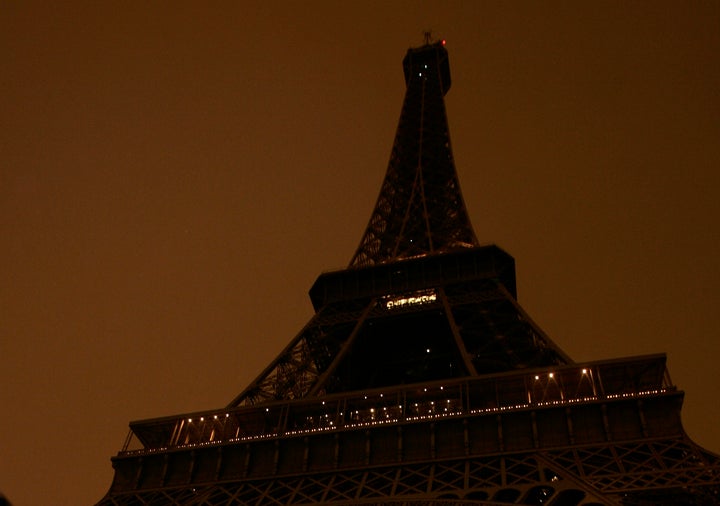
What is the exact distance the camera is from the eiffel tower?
19922mm

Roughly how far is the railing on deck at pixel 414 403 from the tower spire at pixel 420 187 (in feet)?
34.7

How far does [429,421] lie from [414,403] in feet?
6.56


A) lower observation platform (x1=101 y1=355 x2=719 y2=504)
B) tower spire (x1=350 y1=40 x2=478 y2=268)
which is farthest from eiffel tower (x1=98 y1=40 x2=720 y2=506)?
tower spire (x1=350 y1=40 x2=478 y2=268)

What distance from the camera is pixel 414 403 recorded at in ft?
81.0

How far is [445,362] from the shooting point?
109 ft

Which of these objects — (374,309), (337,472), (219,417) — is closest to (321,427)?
(337,472)

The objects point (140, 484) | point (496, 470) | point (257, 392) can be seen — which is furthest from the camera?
point (257, 392)

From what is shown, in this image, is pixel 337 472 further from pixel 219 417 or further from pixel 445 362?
pixel 445 362

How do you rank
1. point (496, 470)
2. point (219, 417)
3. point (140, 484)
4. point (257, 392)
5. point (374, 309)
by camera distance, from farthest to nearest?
1. point (374, 309)
2. point (257, 392)
3. point (219, 417)
4. point (140, 484)
5. point (496, 470)

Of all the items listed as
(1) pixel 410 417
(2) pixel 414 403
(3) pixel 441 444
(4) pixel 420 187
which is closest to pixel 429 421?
(3) pixel 441 444

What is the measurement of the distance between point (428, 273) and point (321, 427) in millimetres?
11124

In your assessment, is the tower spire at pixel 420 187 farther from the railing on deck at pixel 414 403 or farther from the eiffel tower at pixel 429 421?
the railing on deck at pixel 414 403

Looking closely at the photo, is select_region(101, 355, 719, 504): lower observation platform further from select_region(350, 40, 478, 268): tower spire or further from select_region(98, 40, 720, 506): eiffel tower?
select_region(350, 40, 478, 268): tower spire

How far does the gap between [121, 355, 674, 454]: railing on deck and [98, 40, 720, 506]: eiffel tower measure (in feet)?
0.16
